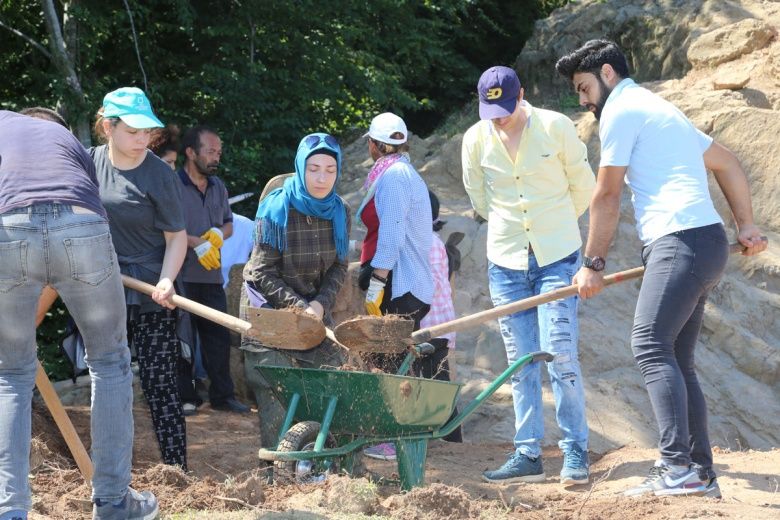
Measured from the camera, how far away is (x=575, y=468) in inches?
205

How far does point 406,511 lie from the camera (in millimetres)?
4164

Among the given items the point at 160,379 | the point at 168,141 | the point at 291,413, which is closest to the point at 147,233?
the point at 160,379

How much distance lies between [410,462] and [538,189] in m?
1.63

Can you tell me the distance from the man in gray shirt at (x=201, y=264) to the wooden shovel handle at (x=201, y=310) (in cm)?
184

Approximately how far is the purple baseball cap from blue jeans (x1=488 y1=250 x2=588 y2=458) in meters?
0.75

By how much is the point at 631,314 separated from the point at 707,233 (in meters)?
4.29

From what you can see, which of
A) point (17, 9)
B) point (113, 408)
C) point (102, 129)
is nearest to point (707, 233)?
point (113, 408)

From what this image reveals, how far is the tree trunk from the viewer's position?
29.7 ft

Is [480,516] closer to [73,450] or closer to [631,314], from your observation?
[73,450]

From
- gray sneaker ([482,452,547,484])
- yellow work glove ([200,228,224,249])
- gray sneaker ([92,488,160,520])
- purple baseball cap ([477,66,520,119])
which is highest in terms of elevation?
purple baseball cap ([477,66,520,119])

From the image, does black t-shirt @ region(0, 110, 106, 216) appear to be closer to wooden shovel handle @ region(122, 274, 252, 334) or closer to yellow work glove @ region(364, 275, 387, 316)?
wooden shovel handle @ region(122, 274, 252, 334)

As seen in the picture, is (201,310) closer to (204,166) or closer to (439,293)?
(439,293)

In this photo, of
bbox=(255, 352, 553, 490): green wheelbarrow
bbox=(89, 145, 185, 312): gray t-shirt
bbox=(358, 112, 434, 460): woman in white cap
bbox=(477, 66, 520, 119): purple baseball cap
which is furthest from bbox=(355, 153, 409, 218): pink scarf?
bbox=(255, 352, 553, 490): green wheelbarrow

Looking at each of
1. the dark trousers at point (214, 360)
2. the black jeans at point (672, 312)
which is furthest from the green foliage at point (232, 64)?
the black jeans at point (672, 312)
